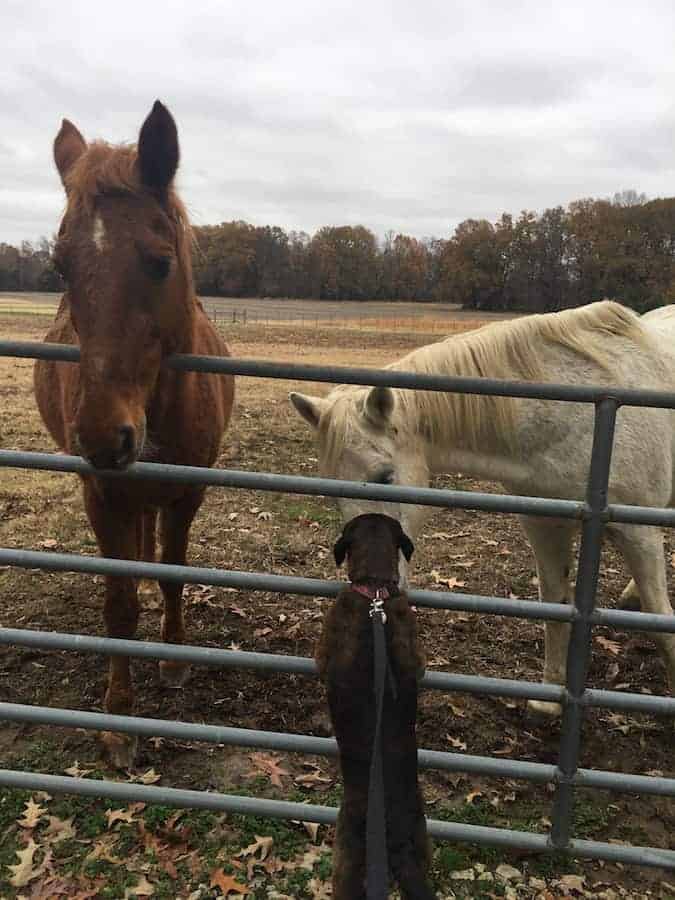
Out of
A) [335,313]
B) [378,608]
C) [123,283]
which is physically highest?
[335,313]

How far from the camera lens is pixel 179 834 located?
2.69 m

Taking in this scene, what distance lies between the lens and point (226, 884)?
2.45m

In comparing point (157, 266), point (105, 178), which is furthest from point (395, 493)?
point (105, 178)

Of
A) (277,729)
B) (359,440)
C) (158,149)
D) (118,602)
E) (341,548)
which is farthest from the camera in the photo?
(277,729)

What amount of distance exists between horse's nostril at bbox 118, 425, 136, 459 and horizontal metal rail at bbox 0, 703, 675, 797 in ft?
3.41

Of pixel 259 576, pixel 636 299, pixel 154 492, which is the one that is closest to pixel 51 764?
pixel 154 492

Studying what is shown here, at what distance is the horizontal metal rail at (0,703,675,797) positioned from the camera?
224 cm

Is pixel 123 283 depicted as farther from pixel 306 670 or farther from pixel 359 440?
pixel 306 670

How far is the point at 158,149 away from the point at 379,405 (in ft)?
4.11

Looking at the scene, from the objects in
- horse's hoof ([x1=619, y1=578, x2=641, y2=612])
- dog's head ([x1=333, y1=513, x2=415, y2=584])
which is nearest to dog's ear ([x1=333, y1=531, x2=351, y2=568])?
dog's head ([x1=333, y1=513, x2=415, y2=584])

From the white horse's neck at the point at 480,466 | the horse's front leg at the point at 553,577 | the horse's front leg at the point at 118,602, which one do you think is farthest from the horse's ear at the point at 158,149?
the horse's front leg at the point at 553,577

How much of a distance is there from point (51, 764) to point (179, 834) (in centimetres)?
85

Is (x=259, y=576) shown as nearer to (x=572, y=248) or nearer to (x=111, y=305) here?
A: (x=111, y=305)

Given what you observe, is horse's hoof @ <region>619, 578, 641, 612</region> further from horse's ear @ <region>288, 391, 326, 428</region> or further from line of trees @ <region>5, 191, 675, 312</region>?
line of trees @ <region>5, 191, 675, 312</region>
